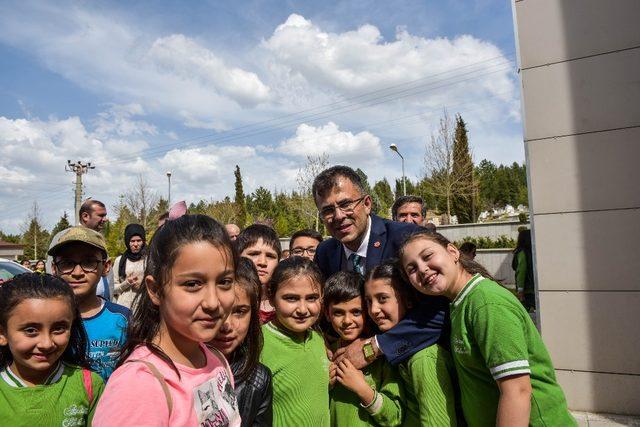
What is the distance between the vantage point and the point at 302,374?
2.24 m

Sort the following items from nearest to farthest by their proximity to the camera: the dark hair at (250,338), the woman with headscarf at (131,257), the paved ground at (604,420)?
the dark hair at (250,338) → the paved ground at (604,420) → the woman with headscarf at (131,257)

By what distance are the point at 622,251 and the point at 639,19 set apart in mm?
2198

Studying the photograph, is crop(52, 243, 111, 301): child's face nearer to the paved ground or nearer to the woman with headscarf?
the woman with headscarf

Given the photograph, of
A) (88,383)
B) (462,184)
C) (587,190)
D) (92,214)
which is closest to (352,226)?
(88,383)

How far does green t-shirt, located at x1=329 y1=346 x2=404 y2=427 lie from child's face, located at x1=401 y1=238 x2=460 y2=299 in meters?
0.55

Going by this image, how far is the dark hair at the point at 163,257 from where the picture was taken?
1.37 meters

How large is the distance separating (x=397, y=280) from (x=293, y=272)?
0.57 meters

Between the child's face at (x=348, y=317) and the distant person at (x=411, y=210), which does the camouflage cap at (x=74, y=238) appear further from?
the distant person at (x=411, y=210)

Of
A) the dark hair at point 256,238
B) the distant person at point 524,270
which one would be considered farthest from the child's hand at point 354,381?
the distant person at point 524,270

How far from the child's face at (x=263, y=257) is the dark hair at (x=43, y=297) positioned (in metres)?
1.12

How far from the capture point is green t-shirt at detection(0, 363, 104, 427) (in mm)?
1752

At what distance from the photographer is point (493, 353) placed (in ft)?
6.24

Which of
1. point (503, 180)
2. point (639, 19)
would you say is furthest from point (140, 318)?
point (503, 180)

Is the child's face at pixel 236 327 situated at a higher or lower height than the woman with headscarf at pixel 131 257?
lower
